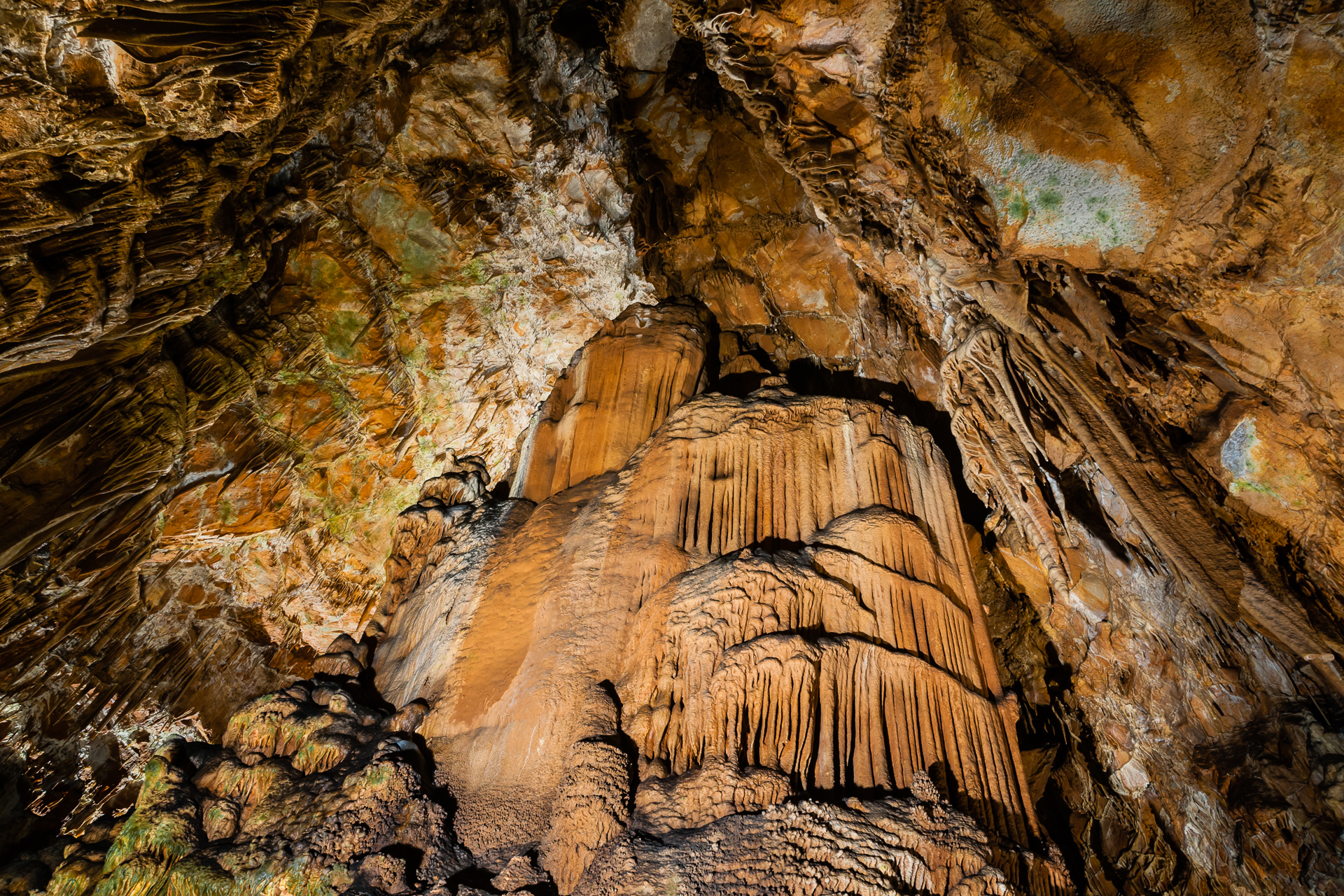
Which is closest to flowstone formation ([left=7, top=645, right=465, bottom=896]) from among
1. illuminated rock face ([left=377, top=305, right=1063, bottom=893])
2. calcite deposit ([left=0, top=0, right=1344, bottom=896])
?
calcite deposit ([left=0, top=0, right=1344, bottom=896])

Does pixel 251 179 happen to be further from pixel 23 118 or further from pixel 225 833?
pixel 225 833

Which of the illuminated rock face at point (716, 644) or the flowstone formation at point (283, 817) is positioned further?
the flowstone formation at point (283, 817)

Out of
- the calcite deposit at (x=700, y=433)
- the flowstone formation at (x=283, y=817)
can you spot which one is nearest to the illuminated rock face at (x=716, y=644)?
the calcite deposit at (x=700, y=433)

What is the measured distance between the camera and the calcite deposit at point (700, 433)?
10.5 ft

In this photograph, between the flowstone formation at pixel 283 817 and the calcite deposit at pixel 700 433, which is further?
the flowstone formation at pixel 283 817

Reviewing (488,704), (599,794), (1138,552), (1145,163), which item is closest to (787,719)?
(599,794)

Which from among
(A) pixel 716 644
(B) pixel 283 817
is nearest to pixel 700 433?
(A) pixel 716 644

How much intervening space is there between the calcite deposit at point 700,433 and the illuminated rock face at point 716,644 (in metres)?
0.03

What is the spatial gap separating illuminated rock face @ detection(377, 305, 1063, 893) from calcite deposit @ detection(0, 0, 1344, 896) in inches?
1.1

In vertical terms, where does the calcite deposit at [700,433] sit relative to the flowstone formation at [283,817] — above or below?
above

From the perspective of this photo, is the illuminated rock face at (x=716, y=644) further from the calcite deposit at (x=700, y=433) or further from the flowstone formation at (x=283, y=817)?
the flowstone formation at (x=283, y=817)

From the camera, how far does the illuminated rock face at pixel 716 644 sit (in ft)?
10.7

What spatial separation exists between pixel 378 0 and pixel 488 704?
4421 millimetres

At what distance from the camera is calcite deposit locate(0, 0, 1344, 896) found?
10.5ft
